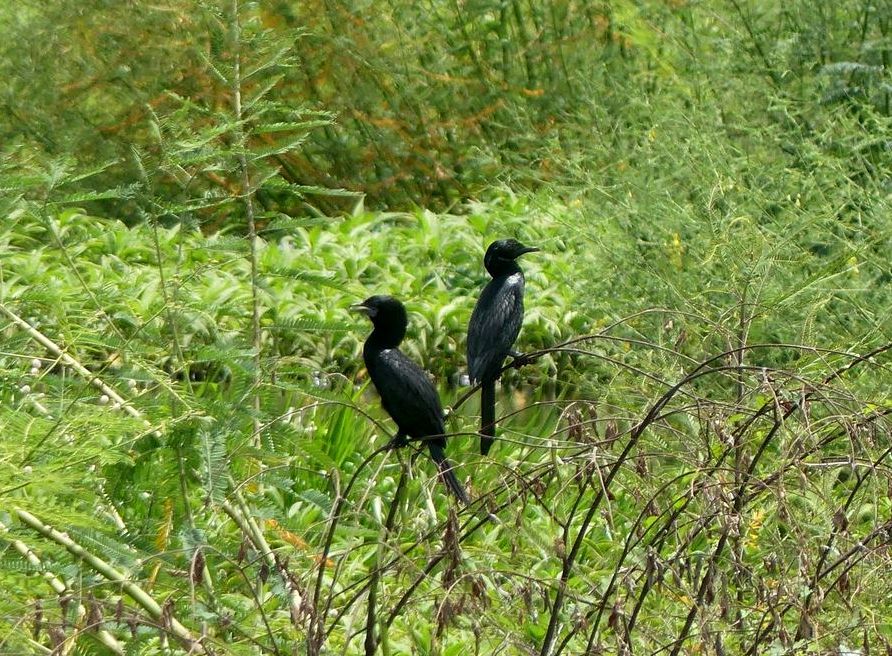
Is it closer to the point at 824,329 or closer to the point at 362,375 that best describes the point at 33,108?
the point at 362,375

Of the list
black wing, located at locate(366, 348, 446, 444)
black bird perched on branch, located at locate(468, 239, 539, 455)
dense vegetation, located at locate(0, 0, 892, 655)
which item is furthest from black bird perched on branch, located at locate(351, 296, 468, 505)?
black bird perched on branch, located at locate(468, 239, 539, 455)

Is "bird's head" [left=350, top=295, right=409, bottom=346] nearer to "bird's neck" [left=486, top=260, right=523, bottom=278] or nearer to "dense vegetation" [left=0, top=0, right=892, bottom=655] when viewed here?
"dense vegetation" [left=0, top=0, right=892, bottom=655]

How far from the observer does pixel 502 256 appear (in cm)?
457

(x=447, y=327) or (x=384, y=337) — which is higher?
(x=384, y=337)

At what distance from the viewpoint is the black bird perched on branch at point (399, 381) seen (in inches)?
146

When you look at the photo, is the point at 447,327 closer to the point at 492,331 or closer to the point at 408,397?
the point at 492,331

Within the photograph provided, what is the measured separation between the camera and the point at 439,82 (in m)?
9.08

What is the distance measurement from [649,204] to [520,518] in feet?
12.5

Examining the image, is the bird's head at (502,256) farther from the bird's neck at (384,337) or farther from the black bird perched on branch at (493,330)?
the bird's neck at (384,337)

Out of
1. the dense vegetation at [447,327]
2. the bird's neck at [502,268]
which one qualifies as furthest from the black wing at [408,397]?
the bird's neck at [502,268]

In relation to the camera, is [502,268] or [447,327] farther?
[447,327]

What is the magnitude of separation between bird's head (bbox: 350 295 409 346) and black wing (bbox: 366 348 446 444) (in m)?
0.05

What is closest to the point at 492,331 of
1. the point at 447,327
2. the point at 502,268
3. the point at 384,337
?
the point at 502,268

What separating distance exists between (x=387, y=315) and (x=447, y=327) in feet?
9.86
